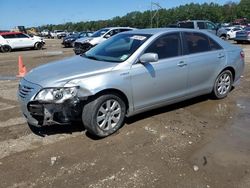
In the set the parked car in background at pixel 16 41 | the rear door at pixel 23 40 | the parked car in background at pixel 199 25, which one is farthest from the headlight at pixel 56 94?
the rear door at pixel 23 40

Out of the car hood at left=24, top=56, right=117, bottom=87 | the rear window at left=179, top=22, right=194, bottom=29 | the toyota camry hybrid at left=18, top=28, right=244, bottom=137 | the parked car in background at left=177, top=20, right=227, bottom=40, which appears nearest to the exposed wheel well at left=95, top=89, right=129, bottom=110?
the toyota camry hybrid at left=18, top=28, right=244, bottom=137

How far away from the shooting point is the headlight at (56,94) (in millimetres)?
4699

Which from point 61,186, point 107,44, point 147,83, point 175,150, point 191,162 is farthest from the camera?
point 107,44

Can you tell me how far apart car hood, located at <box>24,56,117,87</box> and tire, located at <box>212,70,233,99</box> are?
2.75 m

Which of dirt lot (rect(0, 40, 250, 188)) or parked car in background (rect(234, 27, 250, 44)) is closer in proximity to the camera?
dirt lot (rect(0, 40, 250, 188))

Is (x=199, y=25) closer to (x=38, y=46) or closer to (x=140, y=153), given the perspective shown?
(x=38, y=46)

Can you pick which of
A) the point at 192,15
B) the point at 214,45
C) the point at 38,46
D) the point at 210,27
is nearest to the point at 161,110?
the point at 214,45

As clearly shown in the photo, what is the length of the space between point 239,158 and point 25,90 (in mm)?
3203

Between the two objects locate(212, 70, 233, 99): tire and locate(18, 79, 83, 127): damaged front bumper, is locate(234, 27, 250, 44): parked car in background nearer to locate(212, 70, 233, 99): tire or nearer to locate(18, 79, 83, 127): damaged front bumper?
locate(212, 70, 233, 99): tire

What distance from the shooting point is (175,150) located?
15.2 ft

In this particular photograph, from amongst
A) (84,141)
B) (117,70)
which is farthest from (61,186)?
(117,70)

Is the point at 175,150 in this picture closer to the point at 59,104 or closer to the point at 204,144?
the point at 204,144

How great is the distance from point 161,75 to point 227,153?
177 cm

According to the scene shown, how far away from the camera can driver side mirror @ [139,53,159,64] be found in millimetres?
5277
